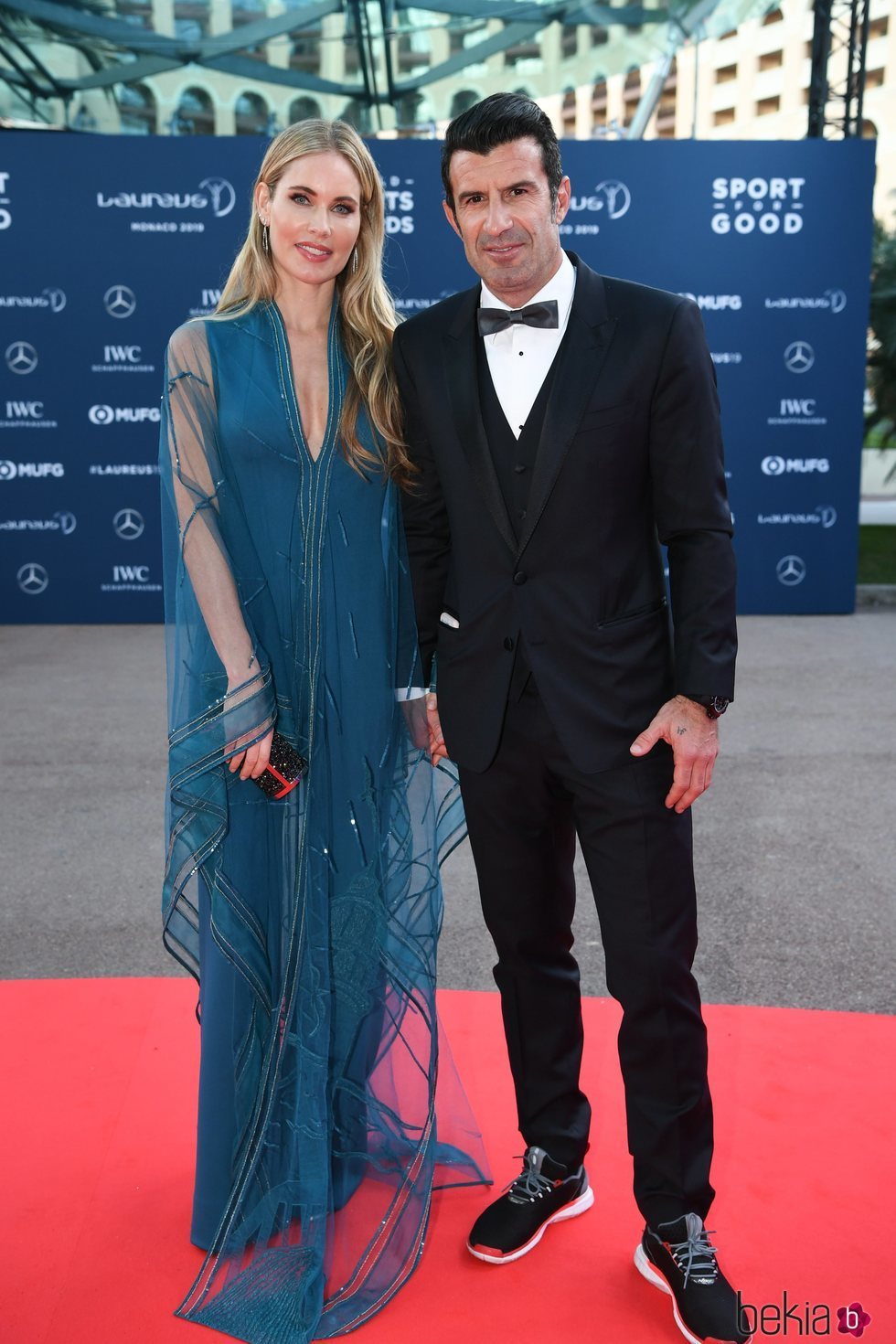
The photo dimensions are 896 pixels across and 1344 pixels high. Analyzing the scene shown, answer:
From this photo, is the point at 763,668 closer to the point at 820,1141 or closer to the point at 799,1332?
the point at 820,1141

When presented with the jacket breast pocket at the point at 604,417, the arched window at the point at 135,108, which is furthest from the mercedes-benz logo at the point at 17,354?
the jacket breast pocket at the point at 604,417

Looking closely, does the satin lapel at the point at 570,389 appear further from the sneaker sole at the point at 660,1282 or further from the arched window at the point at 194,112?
the arched window at the point at 194,112

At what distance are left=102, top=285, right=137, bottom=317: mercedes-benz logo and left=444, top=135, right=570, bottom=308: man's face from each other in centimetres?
662

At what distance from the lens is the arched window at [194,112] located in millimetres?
10125

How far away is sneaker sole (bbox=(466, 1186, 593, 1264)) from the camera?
6.57ft

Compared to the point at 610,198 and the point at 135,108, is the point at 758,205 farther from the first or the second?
the point at 135,108

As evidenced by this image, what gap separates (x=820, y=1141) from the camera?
7.57 ft

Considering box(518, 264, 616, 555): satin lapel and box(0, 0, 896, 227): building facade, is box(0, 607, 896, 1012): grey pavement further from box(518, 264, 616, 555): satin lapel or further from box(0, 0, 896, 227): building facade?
box(0, 0, 896, 227): building facade

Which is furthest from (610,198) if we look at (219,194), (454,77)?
(454,77)

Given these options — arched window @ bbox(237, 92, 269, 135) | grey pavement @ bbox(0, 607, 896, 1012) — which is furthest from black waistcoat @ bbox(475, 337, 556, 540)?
arched window @ bbox(237, 92, 269, 135)

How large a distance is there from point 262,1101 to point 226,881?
0.36m

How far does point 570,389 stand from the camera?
5.96 ft

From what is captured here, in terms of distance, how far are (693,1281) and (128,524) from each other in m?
6.98

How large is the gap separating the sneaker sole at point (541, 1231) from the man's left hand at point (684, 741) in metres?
0.74
